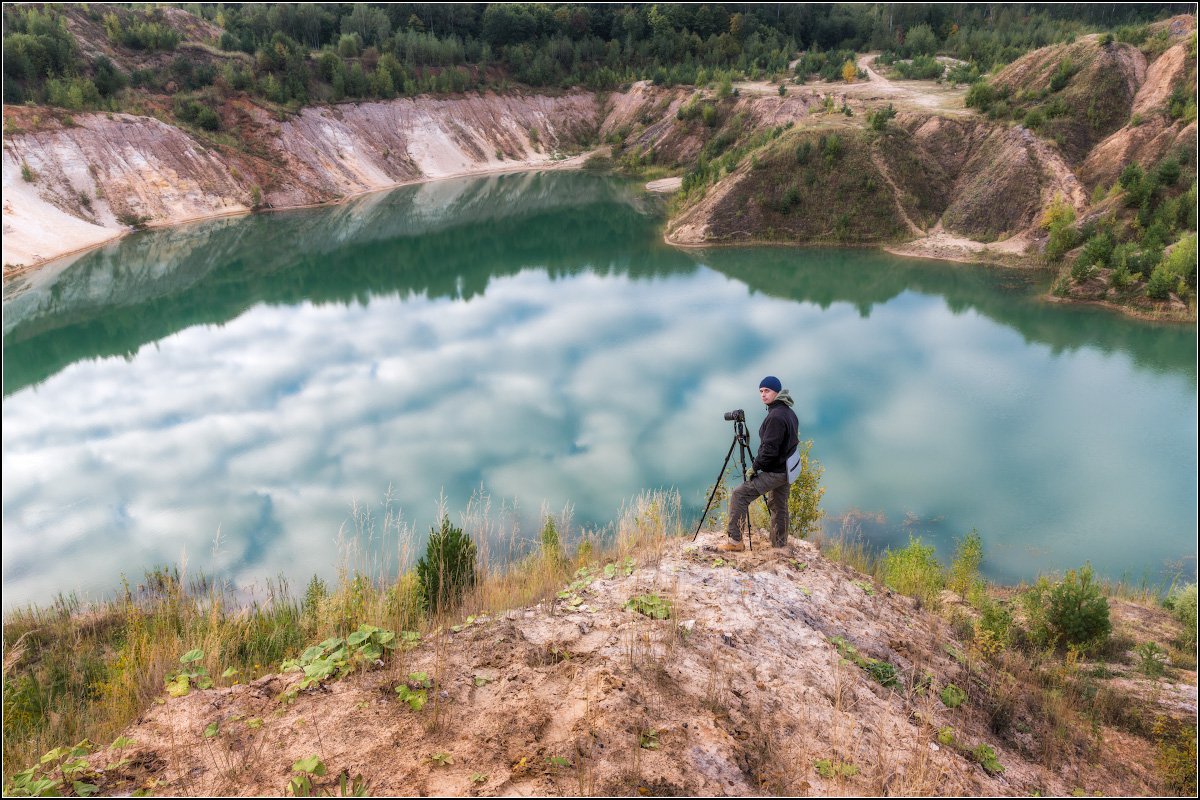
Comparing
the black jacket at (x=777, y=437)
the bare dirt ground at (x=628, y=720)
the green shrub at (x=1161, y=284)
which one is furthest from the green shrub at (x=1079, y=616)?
the green shrub at (x=1161, y=284)

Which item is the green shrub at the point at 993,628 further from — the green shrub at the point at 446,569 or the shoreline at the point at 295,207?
the shoreline at the point at 295,207

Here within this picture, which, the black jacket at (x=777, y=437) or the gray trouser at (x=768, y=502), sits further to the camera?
the gray trouser at (x=768, y=502)

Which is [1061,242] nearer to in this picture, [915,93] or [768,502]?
[915,93]

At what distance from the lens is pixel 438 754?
4.00 meters

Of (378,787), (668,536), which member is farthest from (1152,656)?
(378,787)

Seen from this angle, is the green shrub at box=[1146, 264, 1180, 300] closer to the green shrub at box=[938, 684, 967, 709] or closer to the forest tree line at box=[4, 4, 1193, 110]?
the green shrub at box=[938, 684, 967, 709]

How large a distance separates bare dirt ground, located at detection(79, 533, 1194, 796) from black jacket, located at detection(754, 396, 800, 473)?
5.02ft

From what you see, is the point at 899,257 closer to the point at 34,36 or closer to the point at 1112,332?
the point at 1112,332

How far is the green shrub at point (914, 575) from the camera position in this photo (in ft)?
27.6

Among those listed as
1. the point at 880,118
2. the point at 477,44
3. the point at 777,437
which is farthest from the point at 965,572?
the point at 477,44

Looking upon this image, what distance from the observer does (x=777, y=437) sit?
23.3 feet

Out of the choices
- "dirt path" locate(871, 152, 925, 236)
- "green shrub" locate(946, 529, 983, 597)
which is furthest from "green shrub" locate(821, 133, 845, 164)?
"green shrub" locate(946, 529, 983, 597)

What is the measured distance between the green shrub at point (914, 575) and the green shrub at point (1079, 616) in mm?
1270

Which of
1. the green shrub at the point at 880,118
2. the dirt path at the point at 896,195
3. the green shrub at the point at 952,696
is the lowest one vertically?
the green shrub at the point at 952,696
